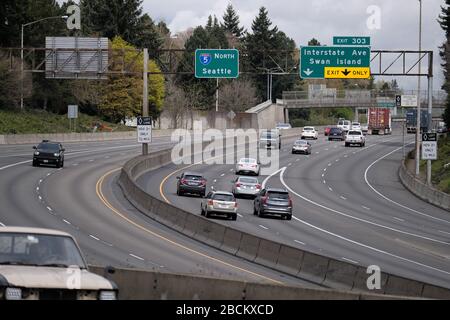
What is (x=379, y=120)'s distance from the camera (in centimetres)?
12794

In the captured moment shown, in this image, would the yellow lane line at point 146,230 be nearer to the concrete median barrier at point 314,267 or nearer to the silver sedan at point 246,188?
the concrete median barrier at point 314,267

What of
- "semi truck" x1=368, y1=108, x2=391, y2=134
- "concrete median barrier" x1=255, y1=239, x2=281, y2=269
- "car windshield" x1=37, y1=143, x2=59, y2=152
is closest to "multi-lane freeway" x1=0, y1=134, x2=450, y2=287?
"concrete median barrier" x1=255, y1=239, x2=281, y2=269

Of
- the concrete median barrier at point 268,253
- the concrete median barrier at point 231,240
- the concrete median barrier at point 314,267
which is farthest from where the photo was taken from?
the concrete median barrier at point 231,240

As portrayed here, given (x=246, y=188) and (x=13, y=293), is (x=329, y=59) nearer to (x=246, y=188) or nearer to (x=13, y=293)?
(x=246, y=188)

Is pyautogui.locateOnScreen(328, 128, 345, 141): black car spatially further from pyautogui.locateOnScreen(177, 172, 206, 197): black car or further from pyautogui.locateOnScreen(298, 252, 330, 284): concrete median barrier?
pyautogui.locateOnScreen(298, 252, 330, 284): concrete median barrier

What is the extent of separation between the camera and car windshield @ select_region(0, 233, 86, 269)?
41.1 ft

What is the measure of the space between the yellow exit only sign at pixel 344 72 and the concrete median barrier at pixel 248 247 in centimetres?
2897

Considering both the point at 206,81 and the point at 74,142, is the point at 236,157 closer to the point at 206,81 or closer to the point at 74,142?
the point at 74,142

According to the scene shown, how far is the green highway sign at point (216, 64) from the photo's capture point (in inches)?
2414

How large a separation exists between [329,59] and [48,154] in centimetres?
1957

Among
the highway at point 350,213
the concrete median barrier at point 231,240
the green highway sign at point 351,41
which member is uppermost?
the green highway sign at point 351,41

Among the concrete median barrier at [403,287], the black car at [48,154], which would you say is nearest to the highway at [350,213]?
the black car at [48,154]

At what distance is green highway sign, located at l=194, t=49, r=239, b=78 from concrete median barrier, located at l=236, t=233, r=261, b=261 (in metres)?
30.0

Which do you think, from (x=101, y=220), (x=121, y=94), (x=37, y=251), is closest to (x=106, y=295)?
(x=37, y=251)
